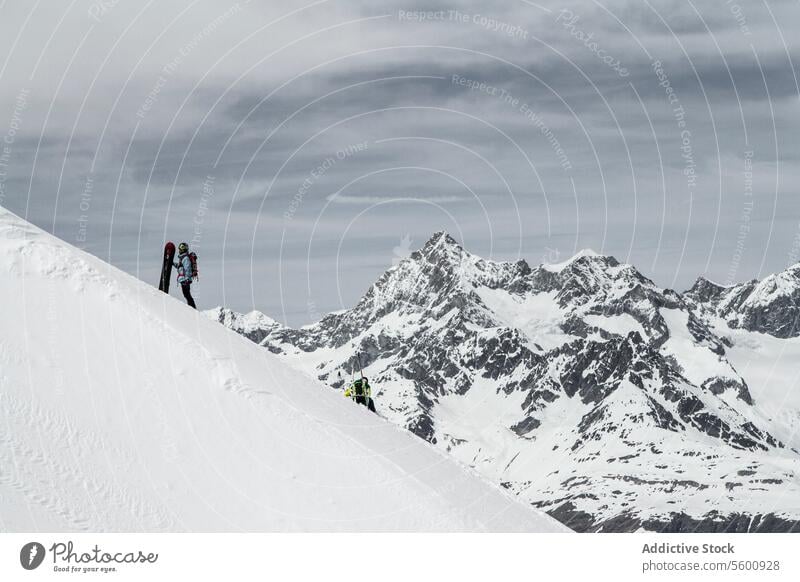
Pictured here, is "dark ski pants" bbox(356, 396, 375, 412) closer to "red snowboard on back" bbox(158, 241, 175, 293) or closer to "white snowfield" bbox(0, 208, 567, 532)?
"white snowfield" bbox(0, 208, 567, 532)

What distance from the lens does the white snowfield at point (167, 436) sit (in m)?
24.2

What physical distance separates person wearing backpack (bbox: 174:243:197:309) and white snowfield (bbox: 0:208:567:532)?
4.65 meters

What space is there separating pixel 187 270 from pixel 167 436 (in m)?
15.2

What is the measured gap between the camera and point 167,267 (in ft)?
140

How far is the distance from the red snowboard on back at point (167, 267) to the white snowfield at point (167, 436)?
19.2 ft

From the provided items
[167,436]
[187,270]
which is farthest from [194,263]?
[167,436]

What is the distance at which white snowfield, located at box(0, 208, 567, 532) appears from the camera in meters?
24.2

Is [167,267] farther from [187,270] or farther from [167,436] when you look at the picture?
[167,436]

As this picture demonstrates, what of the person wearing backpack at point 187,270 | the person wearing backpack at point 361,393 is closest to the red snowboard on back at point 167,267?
the person wearing backpack at point 187,270

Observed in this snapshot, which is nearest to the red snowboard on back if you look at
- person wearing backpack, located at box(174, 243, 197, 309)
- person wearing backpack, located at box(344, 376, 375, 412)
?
person wearing backpack, located at box(174, 243, 197, 309)

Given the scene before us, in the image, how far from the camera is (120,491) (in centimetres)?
2431

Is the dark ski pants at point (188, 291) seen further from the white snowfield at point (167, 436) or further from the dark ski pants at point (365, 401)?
the dark ski pants at point (365, 401)
